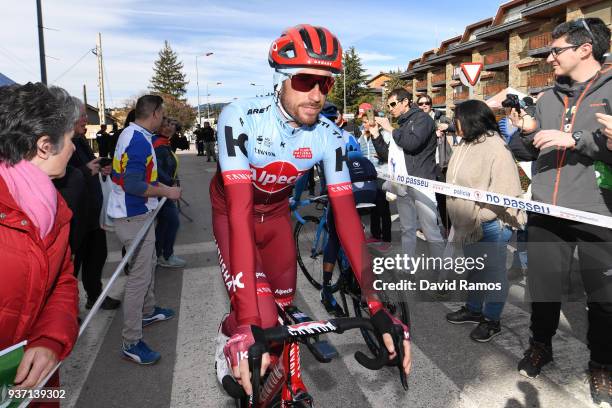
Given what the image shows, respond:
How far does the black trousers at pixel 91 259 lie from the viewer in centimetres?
508

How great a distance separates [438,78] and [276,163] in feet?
193

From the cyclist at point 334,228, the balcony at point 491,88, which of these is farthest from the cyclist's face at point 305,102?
the balcony at point 491,88

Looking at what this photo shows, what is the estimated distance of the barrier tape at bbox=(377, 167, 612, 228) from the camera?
3.11 meters

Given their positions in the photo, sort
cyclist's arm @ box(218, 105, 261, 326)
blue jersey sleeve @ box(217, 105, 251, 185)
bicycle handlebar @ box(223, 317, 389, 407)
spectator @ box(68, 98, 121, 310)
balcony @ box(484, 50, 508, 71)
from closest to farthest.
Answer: bicycle handlebar @ box(223, 317, 389, 407) < cyclist's arm @ box(218, 105, 261, 326) < blue jersey sleeve @ box(217, 105, 251, 185) < spectator @ box(68, 98, 121, 310) < balcony @ box(484, 50, 508, 71)

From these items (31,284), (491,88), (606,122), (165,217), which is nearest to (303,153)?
(31,284)

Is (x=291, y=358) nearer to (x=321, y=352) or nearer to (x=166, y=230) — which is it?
(x=321, y=352)

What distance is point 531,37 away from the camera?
123ft

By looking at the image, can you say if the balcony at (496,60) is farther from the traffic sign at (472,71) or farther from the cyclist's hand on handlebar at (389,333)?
the cyclist's hand on handlebar at (389,333)

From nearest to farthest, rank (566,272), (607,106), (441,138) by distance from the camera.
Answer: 1. (607,106)
2. (566,272)
3. (441,138)

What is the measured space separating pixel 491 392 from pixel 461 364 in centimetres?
46

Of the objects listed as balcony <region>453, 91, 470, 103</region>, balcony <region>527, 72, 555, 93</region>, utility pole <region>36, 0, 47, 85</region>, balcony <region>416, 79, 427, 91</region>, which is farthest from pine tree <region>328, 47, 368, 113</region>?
utility pole <region>36, 0, 47, 85</region>

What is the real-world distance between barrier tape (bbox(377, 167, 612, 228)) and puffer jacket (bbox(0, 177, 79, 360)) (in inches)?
125

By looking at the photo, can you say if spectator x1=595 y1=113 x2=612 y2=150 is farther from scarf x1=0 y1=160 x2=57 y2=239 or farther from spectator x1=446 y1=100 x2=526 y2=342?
scarf x1=0 y1=160 x2=57 y2=239

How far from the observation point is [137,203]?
418 cm
